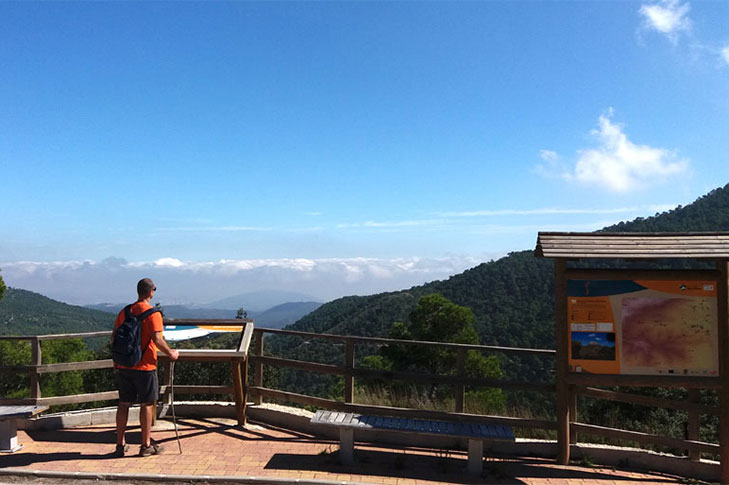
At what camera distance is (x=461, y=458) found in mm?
6152

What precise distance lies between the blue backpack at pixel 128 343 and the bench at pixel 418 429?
194cm

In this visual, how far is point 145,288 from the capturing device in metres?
5.77

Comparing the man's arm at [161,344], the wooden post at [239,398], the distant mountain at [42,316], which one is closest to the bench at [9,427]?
the man's arm at [161,344]

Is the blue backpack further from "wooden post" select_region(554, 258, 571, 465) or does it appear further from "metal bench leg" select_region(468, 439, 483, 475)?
"wooden post" select_region(554, 258, 571, 465)

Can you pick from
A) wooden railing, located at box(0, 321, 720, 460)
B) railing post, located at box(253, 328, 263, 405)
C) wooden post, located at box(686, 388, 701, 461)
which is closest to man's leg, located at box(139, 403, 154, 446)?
wooden railing, located at box(0, 321, 720, 460)

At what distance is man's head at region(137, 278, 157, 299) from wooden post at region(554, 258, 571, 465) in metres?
4.32

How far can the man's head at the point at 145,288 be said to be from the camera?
575cm

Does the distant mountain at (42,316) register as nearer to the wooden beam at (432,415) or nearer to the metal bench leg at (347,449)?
the wooden beam at (432,415)

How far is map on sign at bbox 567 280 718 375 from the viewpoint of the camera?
600 centimetres

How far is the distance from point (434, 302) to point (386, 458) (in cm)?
2424

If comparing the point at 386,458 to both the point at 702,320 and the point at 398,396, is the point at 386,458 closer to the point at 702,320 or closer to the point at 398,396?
the point at 398,396

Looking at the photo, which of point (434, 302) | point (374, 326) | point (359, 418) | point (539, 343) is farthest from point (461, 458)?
point (374, 326)

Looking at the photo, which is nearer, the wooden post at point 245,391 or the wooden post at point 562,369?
the wooden post at point 562,369

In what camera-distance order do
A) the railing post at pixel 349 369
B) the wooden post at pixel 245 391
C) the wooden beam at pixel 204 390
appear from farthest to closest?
the wooden beam at pixel 204 390, the wooden post at pixel 245 391, the railing post at pixel 349 369
